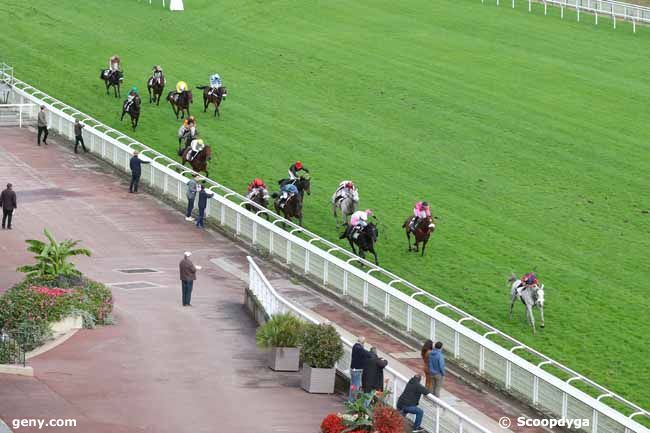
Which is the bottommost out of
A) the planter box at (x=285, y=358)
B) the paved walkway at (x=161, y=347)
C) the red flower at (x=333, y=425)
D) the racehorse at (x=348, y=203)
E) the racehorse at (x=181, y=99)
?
the paved walkway at (x=161, y=347)

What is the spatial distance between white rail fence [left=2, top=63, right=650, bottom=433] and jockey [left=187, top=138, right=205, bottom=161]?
0.44m

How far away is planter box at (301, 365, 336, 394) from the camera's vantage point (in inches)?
879

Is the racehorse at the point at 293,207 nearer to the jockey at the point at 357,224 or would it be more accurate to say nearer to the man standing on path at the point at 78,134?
the jockey at the point at 357,224

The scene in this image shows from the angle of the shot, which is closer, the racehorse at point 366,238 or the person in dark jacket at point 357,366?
the person in dark jacket at point 357,366

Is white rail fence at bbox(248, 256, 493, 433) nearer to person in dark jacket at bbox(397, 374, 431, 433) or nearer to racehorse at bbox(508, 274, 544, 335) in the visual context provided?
person in dark jacket at bbox(397, 374, 431, 433)

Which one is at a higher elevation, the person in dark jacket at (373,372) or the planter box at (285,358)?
the person in dark jacket at (373,372)

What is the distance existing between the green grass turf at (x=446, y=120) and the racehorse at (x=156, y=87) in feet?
4.26

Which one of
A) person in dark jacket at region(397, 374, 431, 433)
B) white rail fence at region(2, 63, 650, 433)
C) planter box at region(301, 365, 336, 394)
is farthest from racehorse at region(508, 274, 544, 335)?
person in dark jacket at region(397, 374, 431, 433)

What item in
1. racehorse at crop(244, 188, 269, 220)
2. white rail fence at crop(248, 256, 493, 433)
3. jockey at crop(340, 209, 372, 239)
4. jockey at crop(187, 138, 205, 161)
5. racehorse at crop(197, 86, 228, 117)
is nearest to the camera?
white rail fence at crop(248, 256, 493, 433)

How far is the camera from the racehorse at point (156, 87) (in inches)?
1836

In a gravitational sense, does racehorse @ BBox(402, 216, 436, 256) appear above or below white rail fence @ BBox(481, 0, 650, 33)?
below

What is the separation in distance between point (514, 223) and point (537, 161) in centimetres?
706

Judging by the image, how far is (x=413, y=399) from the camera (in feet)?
66.6

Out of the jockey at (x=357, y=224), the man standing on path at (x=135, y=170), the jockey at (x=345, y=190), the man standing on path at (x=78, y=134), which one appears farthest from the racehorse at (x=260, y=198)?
the man standing on path at (x=78, y=134)
